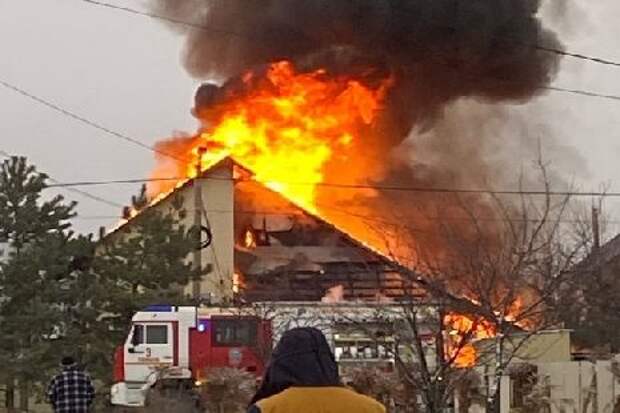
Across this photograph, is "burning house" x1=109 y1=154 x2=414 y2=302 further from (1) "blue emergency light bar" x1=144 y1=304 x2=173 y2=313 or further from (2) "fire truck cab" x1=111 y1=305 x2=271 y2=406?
(2) "fire truck cab" x1=111 y1=305 x2=271 y2=406

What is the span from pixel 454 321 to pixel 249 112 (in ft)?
83.6

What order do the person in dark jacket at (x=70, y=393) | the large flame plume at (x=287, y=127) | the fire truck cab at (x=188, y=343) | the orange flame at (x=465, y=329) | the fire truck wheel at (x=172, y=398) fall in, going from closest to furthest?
the orange flame at (x=465, y=329) < the person in dark jacket at (x=70, y=393) < the fire truck wheel at (x=172, y=398) < the fire truck cab at (x=188, y=343) < the large flame plume at (x=287, y=127)

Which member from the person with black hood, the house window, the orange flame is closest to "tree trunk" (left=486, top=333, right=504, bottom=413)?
the orange flame

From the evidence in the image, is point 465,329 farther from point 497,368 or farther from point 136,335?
point 136,335

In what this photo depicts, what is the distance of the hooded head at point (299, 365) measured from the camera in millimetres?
4418

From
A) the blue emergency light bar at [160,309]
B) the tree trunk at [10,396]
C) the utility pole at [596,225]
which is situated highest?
the utility pole at [596,225]

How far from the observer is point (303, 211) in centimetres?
4184

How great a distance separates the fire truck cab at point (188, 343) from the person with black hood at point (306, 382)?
71.1 ft

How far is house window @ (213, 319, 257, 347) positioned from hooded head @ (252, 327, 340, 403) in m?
22.4

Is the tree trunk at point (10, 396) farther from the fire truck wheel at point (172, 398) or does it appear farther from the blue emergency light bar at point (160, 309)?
the fire truck wheel at point (172, 398)

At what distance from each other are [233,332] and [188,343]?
97 centimetres

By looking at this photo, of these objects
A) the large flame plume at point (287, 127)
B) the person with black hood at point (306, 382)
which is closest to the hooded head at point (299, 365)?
the person with black hood at point (306, 382)

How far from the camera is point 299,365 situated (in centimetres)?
442

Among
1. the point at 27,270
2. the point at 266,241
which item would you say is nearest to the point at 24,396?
the point at 27,270
